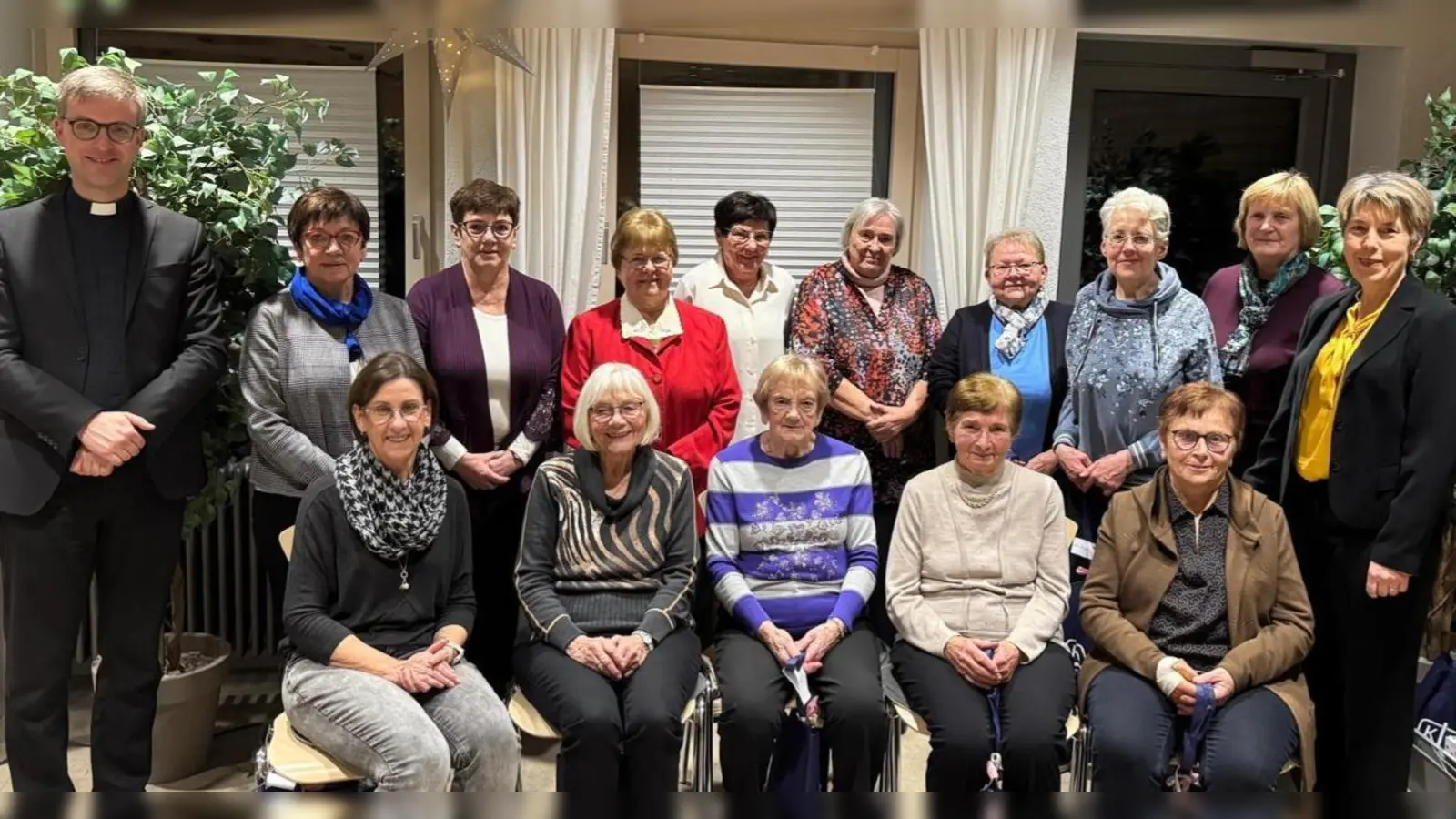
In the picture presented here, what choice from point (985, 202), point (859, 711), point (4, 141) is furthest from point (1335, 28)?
point (4, 141)

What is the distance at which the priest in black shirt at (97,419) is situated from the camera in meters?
2.20

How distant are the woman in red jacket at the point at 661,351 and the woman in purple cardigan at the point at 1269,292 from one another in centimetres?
123

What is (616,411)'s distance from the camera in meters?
2.41

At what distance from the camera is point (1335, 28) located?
3240 millimetres

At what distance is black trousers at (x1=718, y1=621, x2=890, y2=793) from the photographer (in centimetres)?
227

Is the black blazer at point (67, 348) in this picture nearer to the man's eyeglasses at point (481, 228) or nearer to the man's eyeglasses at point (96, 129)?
the man's eyeglasses at point (96, 129)

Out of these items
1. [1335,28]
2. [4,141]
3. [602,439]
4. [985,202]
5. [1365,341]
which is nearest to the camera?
[1365,341]

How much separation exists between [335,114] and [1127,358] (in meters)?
2.51

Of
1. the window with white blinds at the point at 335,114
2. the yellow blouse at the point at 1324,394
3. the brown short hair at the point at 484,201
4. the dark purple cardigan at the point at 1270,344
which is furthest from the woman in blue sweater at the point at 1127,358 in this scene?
the window with white blinds at the point at 335,114

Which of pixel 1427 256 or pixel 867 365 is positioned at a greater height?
pixel 1427 256

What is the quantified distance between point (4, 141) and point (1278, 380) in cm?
300

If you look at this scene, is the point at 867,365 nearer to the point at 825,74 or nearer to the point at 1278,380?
the point at 1278,380

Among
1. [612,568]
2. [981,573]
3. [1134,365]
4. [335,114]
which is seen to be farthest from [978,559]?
[335,114]

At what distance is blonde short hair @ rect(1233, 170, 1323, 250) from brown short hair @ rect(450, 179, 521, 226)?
1.76 m
